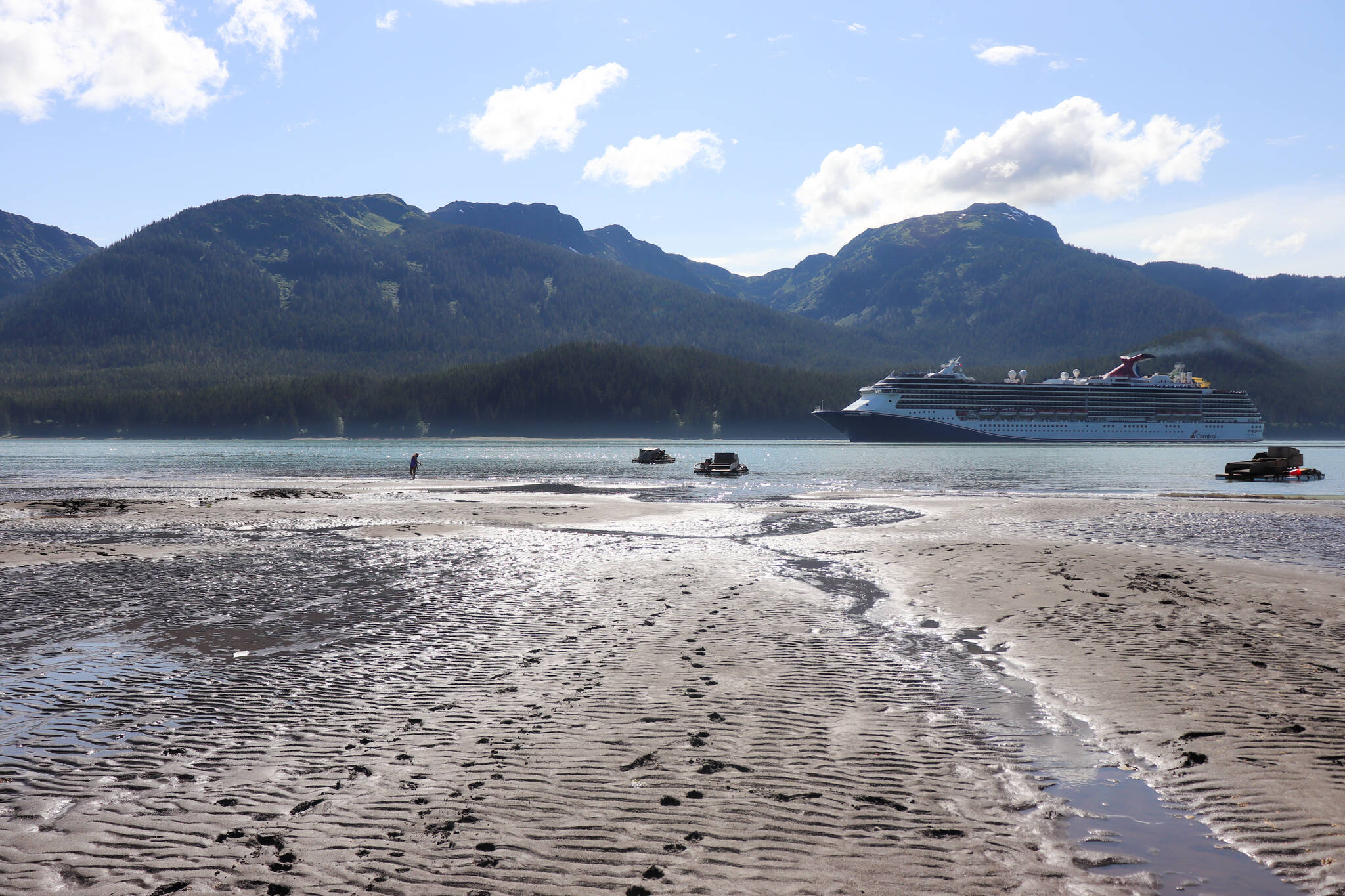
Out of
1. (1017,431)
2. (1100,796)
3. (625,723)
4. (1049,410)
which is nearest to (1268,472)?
(1100,796)

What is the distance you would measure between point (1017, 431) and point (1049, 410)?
28.7 ft

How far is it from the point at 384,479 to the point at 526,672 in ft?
166

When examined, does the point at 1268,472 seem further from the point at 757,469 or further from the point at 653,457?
the point at 653,457

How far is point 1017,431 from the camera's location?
151750mm

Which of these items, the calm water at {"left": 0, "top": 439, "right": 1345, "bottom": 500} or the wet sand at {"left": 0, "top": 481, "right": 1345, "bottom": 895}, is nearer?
the wet sand at {"left": 0, "top": 481, "right": 1345, "bottom": 895}

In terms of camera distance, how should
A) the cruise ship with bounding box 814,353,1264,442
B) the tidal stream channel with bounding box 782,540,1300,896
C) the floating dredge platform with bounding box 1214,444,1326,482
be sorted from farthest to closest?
the cruise ship with bounding box 814,353,1264,442
the floating dredge platform with bounding box 1214,444,1326,482
the tidal stream channel with bounding box 782,540,1300,896

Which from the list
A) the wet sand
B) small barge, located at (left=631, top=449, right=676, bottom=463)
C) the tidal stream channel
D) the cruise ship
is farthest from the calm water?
the tidal stream channel

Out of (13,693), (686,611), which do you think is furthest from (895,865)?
(13,693)

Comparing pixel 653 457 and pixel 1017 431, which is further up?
pixel 1017 431

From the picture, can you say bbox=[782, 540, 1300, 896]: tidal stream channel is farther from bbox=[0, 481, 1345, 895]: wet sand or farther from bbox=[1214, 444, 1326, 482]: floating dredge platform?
bbox=[1214, 444, 1326, 482]: floating dredge platform

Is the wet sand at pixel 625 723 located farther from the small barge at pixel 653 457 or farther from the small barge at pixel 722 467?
the small barge at pixel 653 457

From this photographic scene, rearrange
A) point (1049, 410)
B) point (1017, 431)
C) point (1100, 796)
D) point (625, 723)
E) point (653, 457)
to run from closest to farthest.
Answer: point (1100, 796) → point (625, 723) → point (653, 457) → point (1017, 431) → point (1049, 410)

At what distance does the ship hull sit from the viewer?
149m

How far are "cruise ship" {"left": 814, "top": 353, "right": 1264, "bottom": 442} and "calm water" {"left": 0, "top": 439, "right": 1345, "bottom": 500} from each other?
21.9 metres
